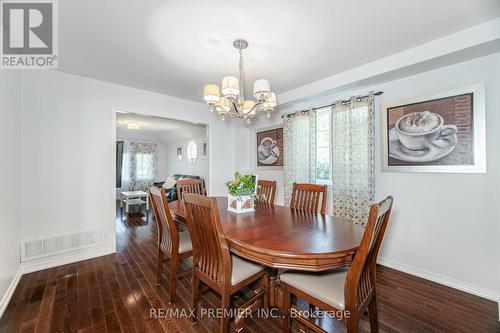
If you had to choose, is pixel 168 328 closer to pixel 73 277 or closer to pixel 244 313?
pixel 244 313

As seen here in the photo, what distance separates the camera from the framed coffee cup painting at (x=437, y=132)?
6.51 feet

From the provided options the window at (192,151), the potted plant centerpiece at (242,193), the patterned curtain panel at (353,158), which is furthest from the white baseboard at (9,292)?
the window at (192,151)

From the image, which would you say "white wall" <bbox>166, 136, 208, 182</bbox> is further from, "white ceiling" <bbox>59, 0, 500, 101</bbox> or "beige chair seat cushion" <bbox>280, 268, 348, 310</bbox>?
"beige chair seat cushion" <bbox>280, 268, 348, 310</bbox>

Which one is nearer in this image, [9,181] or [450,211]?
[9,181]

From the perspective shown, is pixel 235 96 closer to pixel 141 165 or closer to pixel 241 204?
pixel 241 204

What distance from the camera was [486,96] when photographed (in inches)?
76.7

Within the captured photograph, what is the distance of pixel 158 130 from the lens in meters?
7.00

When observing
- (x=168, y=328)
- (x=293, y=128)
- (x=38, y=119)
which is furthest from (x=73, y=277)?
(x=293, y=128)

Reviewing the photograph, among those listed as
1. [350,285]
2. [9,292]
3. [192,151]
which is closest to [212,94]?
[350,285]

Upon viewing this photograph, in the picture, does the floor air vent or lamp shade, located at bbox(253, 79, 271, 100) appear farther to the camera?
the floor air vent

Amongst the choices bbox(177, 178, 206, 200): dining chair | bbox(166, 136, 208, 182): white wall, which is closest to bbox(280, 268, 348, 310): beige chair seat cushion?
bbox(177, 178, 206, 200): dining chair

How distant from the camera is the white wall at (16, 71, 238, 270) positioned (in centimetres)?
245
